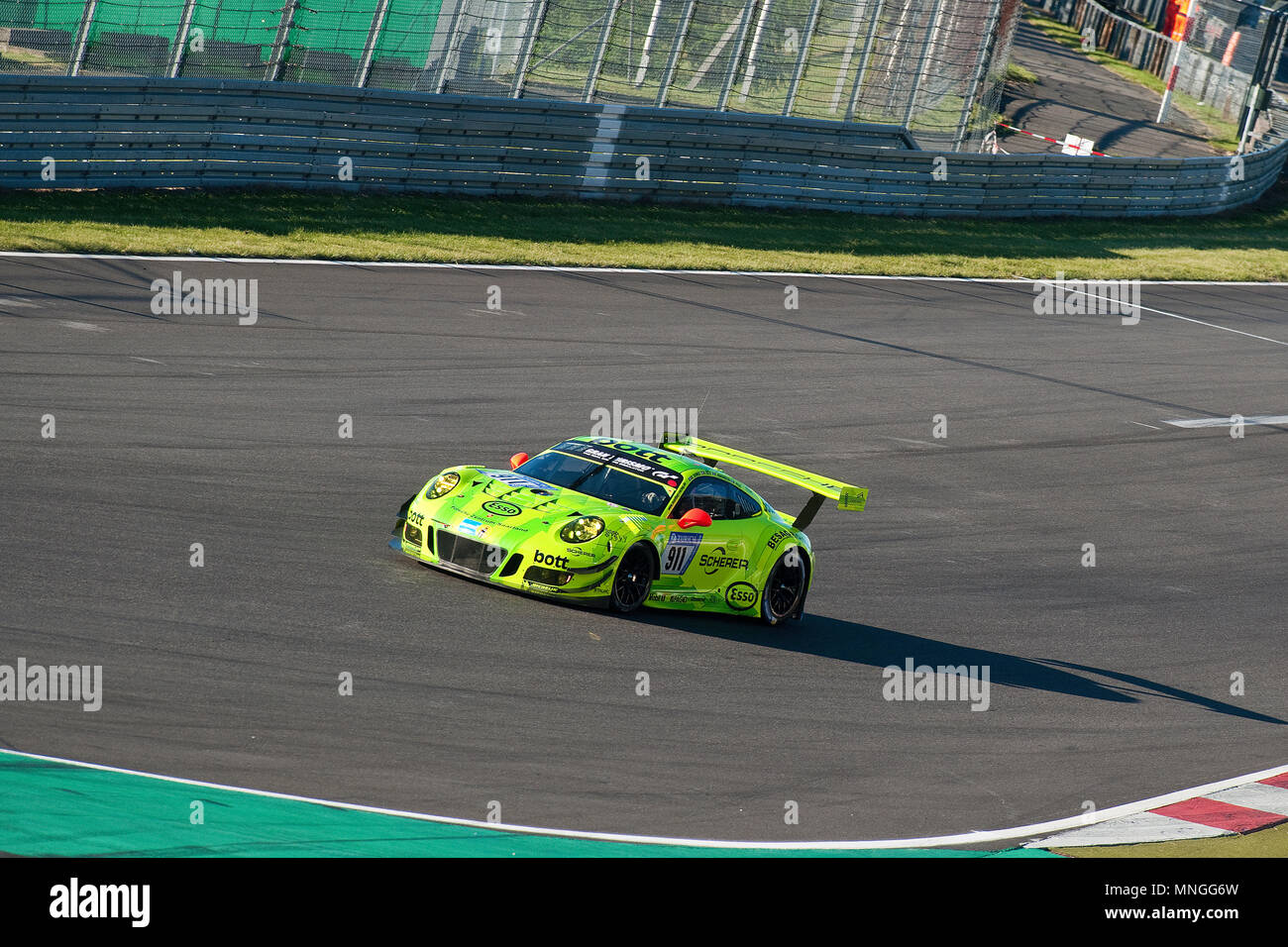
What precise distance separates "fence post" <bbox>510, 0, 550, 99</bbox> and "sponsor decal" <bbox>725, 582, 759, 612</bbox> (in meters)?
16.0

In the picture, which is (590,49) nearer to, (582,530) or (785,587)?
(785,587)

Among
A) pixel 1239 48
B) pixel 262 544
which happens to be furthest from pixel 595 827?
pixel 1239 48

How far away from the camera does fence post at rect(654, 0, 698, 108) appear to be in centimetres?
2859

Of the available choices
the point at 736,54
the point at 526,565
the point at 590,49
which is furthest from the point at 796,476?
the point at 736,54

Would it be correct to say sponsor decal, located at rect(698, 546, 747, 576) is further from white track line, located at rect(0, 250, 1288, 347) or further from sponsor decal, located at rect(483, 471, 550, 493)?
white track line, located at rect(0, 250, 1288, 347)

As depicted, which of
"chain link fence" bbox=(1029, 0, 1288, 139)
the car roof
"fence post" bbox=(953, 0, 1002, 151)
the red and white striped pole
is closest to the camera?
the car roof

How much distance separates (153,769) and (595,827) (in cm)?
233

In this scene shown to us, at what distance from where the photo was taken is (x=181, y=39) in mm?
22938

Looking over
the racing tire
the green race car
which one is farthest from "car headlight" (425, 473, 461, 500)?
the racing tire
